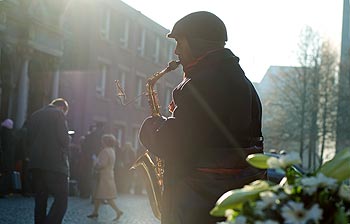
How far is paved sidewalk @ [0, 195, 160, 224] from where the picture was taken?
40.9ft

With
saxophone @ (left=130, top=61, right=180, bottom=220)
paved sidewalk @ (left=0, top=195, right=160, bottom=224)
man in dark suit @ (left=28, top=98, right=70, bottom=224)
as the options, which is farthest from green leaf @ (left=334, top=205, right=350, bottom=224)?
paved sidewalk @ (left=0, top=195, right=160, bottom=224)

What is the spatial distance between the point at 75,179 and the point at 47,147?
34.6ft

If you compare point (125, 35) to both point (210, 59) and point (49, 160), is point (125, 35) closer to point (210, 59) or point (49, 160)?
point (49, 160)

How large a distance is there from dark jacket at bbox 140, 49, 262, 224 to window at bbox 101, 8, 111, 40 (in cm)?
2863

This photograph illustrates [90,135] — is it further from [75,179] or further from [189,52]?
[189,52]

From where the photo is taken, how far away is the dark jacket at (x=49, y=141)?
28.7 ft

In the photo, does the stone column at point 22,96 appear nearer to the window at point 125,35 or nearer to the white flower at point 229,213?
the window at point 125,35

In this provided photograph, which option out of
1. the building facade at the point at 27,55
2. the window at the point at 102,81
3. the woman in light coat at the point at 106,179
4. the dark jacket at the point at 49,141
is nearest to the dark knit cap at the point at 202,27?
the dark jacket at the point at 49,141

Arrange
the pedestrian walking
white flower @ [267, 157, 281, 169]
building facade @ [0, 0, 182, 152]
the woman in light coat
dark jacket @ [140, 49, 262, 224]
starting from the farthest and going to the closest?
building facade @ [0, 0, 182, 152], the pedestrian walking, the woman in light coat, dark jacket @ [140, 49, 262, 224], white flower @ [267, 157, 281, 169]

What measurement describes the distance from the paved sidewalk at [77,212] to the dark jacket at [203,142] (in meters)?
8.28

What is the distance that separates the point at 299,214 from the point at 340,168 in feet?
0.92

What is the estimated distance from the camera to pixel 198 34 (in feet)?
13.4

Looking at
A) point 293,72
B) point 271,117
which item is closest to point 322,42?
point 293,72

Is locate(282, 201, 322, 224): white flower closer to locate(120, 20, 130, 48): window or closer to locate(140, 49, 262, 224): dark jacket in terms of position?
locate(140, 49, 262, 224): dark jacket
